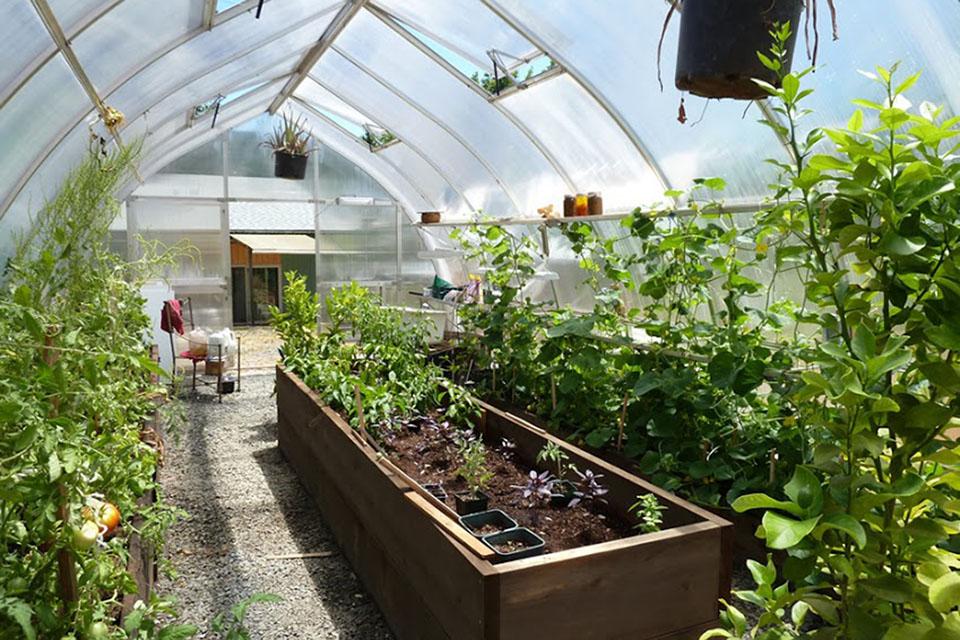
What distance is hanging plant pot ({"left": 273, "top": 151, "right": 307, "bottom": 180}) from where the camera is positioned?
734 centimetres

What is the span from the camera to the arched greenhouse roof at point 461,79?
286cm

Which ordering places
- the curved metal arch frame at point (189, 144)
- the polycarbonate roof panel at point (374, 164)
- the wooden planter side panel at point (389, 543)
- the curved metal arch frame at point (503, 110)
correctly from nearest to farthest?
the wooden planter side panel at point (389, 543) < the curved metal arch frame at point (503, 110) < the curved metal arch frame at point (189, 144) < the polycarbonate roof panel at point (374, 164)

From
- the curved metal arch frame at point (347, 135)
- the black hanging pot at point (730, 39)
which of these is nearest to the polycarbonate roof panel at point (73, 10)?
the black hanging pot at point (730, 39)

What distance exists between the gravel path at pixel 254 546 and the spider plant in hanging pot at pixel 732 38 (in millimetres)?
2177

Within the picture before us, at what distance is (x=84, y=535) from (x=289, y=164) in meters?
6.60

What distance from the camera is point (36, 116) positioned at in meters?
3.41

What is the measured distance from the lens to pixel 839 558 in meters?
0.79

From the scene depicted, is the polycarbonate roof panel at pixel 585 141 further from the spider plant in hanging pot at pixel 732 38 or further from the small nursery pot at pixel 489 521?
the small nursery pot at pixel 489 521

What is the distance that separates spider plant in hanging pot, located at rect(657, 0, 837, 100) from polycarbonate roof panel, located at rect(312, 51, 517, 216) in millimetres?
4500

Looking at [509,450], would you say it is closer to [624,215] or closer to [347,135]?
[624,215]

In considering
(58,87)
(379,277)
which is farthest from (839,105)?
(379,277)

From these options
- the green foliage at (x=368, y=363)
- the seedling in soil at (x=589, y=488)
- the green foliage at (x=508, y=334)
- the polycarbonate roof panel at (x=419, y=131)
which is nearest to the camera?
the seedling in soil at (x=589, y=488)

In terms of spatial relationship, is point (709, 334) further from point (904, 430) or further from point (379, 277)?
point (379, 277)

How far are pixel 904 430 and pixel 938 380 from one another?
0.07m
